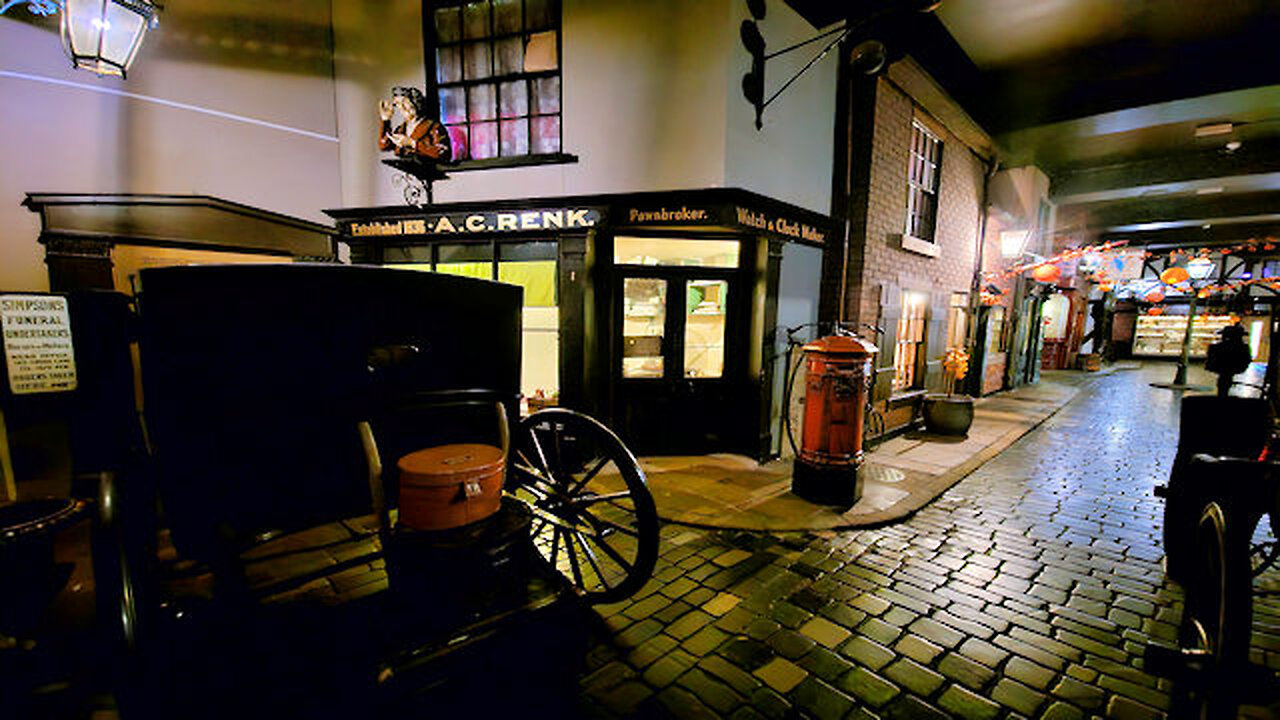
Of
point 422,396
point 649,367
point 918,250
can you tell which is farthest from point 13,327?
point 918,250

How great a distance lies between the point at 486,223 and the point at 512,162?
955 mm

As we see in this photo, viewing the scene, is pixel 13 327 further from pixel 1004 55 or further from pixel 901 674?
pixel 1004 55

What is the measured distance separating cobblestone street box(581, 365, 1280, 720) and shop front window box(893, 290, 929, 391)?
3885 millimetres

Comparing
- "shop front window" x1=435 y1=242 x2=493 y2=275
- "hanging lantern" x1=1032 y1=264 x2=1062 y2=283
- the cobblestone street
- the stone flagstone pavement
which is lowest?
the cobblestone street

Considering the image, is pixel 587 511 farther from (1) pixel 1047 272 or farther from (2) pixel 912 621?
(1) pixel 1047 272

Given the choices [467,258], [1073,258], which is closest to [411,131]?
[467,258]

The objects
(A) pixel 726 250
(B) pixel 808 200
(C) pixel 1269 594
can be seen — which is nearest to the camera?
A: (C) pixel 1269 594

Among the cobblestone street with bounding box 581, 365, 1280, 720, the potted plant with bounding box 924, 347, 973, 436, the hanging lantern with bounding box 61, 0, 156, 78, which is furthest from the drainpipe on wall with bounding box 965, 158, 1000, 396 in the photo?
the hanging lantern with bounding box 61, 0, 156, 78

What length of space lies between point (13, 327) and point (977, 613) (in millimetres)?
6776

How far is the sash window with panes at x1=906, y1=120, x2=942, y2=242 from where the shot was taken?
340 inches

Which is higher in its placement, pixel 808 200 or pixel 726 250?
pixel 808 200

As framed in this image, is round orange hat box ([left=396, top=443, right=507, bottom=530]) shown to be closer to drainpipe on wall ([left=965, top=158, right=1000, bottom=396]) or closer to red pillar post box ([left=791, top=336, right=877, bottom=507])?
red pillar post box ([left=791, top=336, right=877, bottom=507])

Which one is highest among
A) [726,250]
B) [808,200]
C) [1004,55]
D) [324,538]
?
[1004,55]

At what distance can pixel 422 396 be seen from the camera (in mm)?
2545
